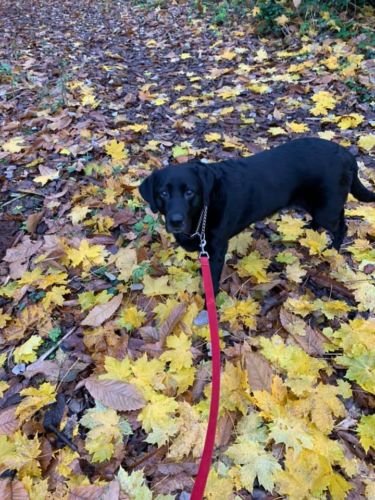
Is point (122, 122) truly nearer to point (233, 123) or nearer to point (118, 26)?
point (233, 123)

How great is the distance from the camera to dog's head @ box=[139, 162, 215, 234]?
8.79 ft

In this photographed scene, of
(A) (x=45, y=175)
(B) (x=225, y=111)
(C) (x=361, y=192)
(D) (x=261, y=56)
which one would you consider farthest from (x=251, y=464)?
(D) (x=261, y=56)

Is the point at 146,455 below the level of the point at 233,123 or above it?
below

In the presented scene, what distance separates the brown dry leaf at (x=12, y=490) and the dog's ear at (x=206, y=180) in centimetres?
187

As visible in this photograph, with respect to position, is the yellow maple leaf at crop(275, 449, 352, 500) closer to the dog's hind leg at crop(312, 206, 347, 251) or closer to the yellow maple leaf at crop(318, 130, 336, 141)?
the dog's hind leg at crop(312, 206, 347, 251)

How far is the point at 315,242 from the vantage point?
10.8 ft

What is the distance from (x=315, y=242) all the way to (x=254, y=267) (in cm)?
53

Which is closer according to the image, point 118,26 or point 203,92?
point 203,92

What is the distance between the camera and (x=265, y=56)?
674 centimetres

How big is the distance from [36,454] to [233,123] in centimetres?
415

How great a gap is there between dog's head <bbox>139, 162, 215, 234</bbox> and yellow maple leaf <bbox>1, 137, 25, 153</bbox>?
251 cm

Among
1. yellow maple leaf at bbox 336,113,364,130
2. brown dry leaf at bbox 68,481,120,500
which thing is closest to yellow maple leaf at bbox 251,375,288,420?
brown dry leaf at bbox 68,481,120,500

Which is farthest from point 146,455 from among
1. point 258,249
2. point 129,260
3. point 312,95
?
point 312,95

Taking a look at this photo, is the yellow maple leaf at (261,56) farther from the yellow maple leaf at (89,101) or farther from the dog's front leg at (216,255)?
the dog's front leg at (216,255)
